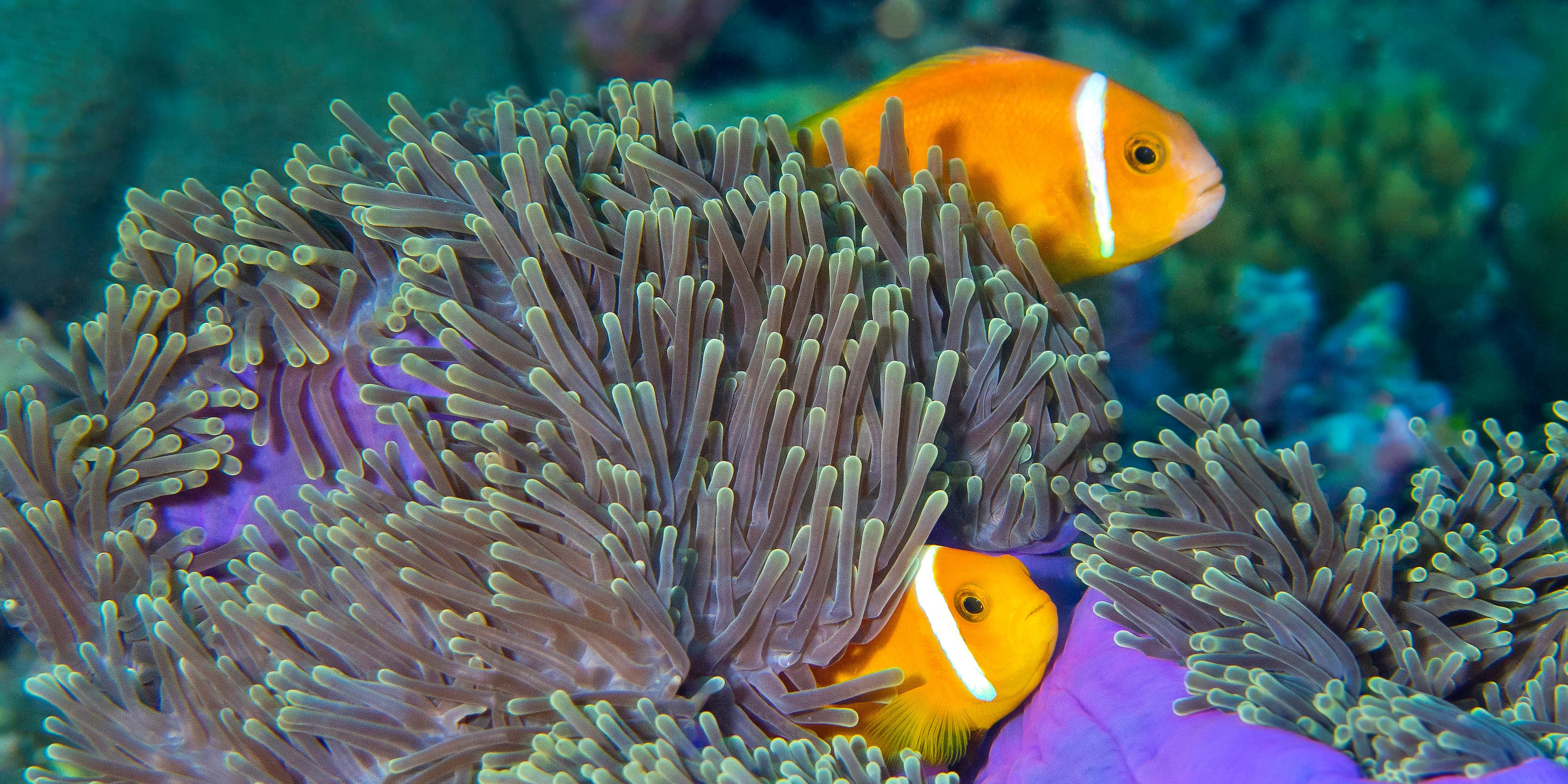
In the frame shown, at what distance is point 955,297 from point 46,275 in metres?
2.35

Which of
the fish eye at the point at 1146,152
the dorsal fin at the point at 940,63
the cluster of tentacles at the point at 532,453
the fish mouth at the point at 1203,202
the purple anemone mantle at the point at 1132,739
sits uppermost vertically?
the dorsal fin at the point at 940,63

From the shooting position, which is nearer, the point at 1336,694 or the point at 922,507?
the point at 1336,694

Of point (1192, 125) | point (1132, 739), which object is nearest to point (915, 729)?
point (1132, 739)

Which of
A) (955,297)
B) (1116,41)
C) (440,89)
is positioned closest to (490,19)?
(440,89)

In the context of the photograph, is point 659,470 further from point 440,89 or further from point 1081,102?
point 440,89

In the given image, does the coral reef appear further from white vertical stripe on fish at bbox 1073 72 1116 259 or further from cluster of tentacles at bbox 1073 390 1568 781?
cluster of tentacles at bbox 1073 390 1568 781

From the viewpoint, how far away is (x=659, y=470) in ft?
3.71

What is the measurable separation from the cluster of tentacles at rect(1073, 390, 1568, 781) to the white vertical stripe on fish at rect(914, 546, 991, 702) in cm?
17

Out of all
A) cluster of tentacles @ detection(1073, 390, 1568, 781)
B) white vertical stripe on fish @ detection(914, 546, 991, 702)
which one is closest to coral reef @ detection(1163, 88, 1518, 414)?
cluster of tentacles @ detection(1073, 390, 1568, 781)

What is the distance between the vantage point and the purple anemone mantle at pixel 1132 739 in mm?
858

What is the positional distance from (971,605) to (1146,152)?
829 mm

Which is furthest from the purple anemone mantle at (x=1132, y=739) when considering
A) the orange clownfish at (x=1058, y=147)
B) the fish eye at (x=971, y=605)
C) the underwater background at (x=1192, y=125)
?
the orange clownfish at (x=1058, y=147)

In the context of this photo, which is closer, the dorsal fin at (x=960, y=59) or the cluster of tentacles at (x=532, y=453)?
the cluster of tentacles at (x=532, y=453)

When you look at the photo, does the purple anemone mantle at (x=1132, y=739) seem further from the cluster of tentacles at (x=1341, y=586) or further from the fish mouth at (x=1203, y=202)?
the fish mouth at (x=1203, y=202)
